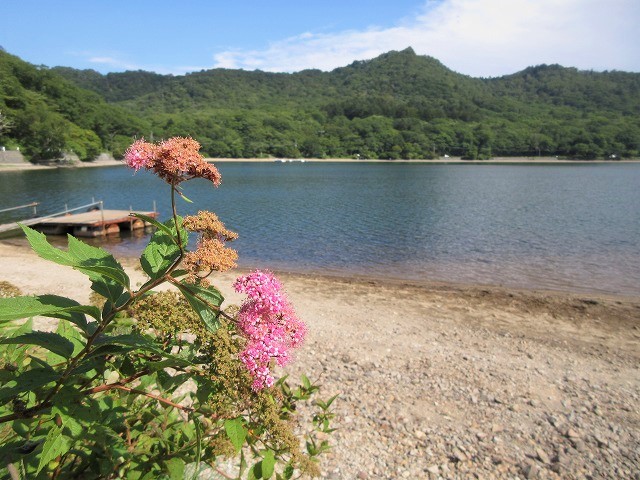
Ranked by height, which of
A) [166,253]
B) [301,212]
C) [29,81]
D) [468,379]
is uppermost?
[29,81]

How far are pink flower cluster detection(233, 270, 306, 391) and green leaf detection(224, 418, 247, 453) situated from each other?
0.15 meters

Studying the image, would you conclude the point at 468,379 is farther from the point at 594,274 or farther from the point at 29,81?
the point at 29,81

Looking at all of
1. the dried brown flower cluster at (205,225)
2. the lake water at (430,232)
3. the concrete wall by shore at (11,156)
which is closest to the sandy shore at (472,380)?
the dried brown flower cluster at (205,225)

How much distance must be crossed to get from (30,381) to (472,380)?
912 centimetres

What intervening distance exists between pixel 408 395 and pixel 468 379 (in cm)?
169

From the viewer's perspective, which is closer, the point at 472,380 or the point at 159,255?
the point at 159,255

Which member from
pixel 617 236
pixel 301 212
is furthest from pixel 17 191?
pixel 617 236

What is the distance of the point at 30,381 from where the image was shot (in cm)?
138

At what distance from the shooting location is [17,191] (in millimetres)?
54219

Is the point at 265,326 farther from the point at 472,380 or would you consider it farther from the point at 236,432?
the point at 472,380

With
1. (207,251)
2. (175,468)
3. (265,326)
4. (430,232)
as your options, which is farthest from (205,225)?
(430,232)

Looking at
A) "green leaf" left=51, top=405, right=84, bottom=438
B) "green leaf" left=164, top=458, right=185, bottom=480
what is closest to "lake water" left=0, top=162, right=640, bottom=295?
"green leaf" left=164, top=458, right=185, bottom=480

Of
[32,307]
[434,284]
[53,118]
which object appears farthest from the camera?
[53,118]

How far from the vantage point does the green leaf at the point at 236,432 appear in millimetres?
1641
